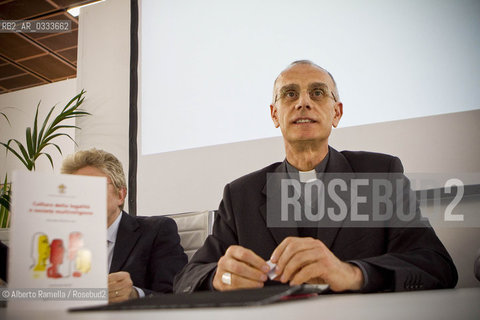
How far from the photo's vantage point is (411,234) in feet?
3.97

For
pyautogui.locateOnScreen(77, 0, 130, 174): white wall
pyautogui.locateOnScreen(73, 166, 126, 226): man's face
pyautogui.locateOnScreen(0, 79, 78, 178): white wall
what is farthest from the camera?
pyautogui.locateOnScreen(0, 79, 78, 178): white wall

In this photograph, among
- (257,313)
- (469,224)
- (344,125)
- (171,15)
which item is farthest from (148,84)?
(257,313)

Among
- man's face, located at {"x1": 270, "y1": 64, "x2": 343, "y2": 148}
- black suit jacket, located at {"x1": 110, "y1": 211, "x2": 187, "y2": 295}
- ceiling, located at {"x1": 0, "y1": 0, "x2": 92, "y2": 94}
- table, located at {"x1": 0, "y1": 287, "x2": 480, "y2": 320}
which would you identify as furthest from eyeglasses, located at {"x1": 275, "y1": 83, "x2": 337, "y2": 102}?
ceiling, located at {"x1": 0, "y1": 0, "x2": 92, "y2": 94}

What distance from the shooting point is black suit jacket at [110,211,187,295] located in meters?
1.72

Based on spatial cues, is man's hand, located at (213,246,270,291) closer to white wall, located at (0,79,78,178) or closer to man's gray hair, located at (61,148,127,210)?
man's gray hair, located at (61,148,127,210)

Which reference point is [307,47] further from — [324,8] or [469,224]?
[469,224]

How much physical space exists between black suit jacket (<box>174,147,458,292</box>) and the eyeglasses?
21 centimetres

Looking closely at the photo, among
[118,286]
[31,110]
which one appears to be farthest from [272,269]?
[31,110]

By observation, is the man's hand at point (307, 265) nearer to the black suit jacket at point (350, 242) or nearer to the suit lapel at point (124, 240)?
the black suit jacket at point (350, 242)

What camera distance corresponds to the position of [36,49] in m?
4.63

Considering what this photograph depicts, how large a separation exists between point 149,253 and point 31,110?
4.59 m

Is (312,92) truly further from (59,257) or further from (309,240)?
(59,257)

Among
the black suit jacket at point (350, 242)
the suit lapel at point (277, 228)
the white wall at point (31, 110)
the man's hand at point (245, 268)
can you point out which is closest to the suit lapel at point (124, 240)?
the black suit jacket at point (350, 242)

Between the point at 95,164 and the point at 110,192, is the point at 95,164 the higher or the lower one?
the higher one
